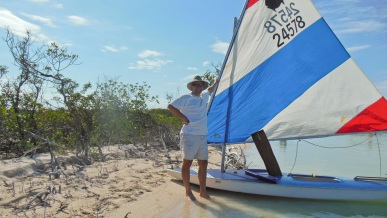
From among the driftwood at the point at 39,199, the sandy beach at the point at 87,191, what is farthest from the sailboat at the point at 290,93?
the driftwood at the point at 39,199

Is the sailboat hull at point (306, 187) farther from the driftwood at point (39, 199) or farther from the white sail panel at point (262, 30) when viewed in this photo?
the driftwood at point (39, 199)

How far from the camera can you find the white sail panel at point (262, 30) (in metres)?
4.86

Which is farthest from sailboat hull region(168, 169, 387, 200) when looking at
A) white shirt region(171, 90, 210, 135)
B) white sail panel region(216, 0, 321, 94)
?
white sail panel region(216, 0, 321, 94)

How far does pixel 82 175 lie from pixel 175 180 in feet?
5.18

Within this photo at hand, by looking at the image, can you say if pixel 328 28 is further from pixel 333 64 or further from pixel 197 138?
pixel 197 138

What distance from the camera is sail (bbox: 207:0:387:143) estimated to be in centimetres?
470

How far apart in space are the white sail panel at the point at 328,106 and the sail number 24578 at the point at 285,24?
2.84 ft

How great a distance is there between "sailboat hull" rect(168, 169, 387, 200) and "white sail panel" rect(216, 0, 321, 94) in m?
1.55

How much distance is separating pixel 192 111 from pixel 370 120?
257 cm

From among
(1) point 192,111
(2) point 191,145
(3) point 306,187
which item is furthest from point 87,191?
(3) point 306,187

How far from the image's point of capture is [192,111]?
4.31 metres

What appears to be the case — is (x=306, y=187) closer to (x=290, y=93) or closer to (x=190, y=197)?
(x=290, y=93)

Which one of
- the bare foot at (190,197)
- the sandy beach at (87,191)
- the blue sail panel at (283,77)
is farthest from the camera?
the blue sail panel at (283,77)

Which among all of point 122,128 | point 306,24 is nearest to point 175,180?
point 306,24
